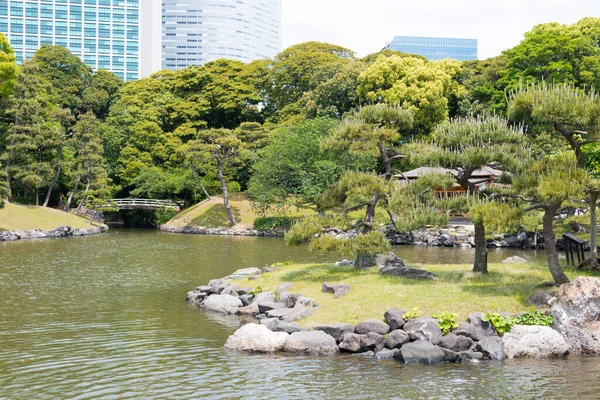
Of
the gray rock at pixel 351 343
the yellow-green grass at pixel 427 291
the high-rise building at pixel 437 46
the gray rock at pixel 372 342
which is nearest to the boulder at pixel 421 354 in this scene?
the gray rock at pixel 372 342

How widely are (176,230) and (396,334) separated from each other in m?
36.3

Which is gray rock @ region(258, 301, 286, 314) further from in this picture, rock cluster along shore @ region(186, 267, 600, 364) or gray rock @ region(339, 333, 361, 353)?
gray rock @ region(339, 333, 361, 353)

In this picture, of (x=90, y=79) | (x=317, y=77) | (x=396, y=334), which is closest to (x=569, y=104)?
(x=396, y=334)

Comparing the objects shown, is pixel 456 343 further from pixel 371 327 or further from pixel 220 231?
pixel 220 231

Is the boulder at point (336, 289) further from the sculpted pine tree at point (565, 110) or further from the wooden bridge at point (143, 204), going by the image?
the wooden bridge at point (143, 204)

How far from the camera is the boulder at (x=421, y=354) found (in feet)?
35.3

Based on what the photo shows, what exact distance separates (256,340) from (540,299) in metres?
5.96

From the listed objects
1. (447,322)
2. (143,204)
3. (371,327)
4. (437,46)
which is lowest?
(371,327)

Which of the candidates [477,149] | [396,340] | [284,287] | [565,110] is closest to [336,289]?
[284,287]

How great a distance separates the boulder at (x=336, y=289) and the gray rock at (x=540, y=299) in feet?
13.5

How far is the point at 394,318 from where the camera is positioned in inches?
467

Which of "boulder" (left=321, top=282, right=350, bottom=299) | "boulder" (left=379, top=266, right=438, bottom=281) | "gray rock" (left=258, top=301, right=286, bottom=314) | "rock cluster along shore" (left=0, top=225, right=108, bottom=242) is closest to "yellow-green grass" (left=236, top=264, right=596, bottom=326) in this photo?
"boulder" (left=321, top=282, right=350, bottom=299)

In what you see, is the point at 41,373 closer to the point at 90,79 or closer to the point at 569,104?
the point at 569,104

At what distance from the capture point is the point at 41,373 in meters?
10.1
